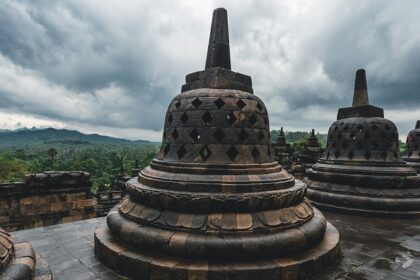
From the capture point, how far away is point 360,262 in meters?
4.23

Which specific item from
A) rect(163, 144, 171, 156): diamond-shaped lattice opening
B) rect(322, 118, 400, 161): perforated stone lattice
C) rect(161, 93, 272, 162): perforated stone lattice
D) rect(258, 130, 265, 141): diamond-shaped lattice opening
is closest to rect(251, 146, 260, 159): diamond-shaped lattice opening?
A: rect(161, 93, 272, 162): perforated stone lattice

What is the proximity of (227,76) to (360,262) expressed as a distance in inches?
149

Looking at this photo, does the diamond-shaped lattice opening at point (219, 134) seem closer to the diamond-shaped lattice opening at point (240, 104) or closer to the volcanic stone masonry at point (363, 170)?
the diamond-shaped lattice opening at point (240, 104)

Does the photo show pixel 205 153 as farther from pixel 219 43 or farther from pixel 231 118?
pixel 219 43

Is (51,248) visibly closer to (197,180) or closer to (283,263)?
(197,180)

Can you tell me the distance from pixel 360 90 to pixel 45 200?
1034 cm

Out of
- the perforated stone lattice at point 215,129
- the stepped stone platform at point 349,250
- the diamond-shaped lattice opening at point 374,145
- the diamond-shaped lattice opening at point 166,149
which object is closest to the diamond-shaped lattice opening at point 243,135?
the perforated stone lattice at point 215,129

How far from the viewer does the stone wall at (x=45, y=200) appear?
7492 mm

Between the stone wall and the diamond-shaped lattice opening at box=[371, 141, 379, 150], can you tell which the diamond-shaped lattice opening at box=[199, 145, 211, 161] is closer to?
the stone wall

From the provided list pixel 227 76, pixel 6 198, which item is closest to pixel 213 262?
pixel 227 76

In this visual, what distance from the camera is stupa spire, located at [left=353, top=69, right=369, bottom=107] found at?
8.82 meters

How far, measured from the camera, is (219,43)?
519cm

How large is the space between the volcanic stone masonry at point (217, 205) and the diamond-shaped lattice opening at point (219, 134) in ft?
0.06

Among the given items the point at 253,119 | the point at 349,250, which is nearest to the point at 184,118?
the point at 253,119
